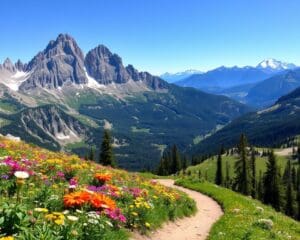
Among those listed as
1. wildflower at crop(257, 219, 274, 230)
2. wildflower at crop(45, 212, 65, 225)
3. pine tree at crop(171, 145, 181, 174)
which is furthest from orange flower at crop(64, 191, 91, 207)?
pine tree at crop(171, 145, 181, 174)

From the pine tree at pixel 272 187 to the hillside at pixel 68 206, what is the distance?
91.7 metres

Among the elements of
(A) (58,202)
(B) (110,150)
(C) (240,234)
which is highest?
(B) (110,150)

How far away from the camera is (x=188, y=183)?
50.6 meters

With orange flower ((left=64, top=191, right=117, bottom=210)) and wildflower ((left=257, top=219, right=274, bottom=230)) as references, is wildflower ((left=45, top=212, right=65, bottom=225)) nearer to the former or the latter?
orange flower ((left=64, top=191, right=117, bottom=210))

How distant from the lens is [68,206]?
14.4m

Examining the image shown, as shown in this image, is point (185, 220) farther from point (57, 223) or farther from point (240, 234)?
point (57, 223)

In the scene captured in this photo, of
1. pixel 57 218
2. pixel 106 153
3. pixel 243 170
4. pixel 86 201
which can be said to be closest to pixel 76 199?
pixel 86 201

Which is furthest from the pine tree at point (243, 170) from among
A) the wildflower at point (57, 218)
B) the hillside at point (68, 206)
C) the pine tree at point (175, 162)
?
the wildflower at point (57, 218)

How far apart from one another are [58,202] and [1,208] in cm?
447

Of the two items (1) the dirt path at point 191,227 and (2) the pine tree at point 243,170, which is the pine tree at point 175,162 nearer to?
(2) the pine tree at point 243,170

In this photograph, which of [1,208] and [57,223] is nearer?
[1,208]

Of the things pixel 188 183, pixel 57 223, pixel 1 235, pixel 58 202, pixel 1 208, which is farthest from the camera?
pixel 188 183

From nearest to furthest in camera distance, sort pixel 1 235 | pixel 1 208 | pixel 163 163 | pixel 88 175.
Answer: pixel 1 235 → pixel 1 208 → pixel 88 175 → pixel 163 163

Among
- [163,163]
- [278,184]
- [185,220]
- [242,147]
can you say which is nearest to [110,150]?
[242,147]
